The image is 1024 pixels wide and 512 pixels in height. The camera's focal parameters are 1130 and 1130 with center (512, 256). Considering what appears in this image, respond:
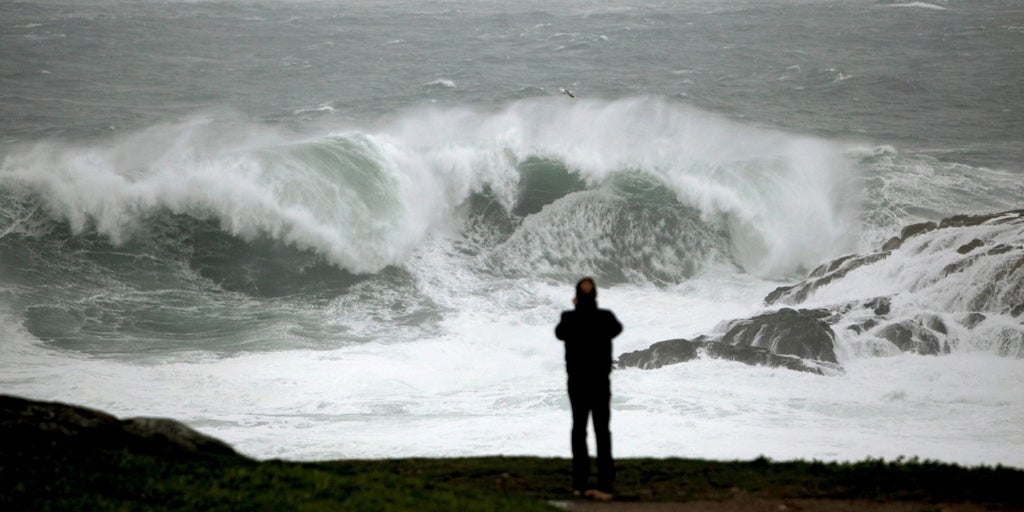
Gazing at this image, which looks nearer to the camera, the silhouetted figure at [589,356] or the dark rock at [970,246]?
the silhouetted figure at [589,356]

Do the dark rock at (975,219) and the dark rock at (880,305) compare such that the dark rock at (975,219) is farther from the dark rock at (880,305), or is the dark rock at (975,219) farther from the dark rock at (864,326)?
the dark rock at (864,326)

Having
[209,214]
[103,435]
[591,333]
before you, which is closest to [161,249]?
[209,214]

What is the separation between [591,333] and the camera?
8625 mm

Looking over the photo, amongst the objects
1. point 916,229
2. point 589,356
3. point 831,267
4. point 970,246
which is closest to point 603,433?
point 589,356

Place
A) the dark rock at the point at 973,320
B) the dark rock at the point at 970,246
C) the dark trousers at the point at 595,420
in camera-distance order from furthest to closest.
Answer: the dark rock at the point at 970,246
the dark rock at the point at 973,320
the dark trousers at the point at 595,420

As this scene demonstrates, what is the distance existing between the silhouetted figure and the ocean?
6614 millimetres

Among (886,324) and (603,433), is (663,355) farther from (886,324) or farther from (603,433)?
(603,433)

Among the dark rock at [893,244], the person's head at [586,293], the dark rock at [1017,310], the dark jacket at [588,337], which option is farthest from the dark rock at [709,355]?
the person's head at [586,293]

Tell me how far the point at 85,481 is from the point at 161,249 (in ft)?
66.2

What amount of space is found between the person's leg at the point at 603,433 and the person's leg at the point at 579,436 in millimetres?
92

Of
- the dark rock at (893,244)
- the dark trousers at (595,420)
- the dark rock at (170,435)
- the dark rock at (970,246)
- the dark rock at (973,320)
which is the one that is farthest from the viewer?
the dark rock at (893,244)

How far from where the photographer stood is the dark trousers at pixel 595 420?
28.7 ft

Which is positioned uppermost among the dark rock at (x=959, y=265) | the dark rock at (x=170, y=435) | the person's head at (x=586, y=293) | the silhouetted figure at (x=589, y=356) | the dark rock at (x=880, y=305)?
the dark rock at (x=959, y=265)

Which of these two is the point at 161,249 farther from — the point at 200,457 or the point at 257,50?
the point at 257,50
